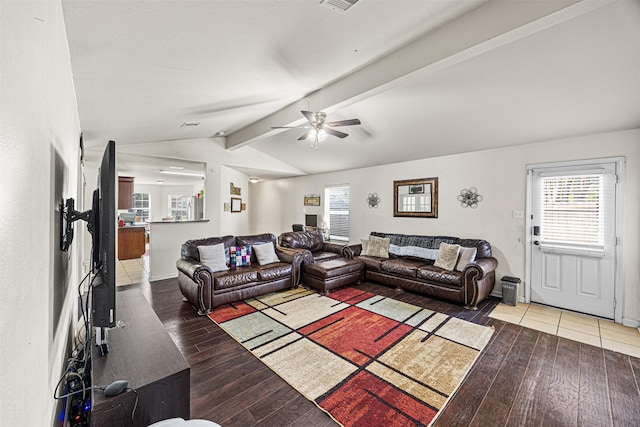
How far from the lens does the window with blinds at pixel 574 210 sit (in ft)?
11.7

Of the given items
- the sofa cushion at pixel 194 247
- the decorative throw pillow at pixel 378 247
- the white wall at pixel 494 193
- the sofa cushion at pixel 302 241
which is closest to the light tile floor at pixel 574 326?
the white wall at pixel 494 193

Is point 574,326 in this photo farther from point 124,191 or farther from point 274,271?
point 124,191

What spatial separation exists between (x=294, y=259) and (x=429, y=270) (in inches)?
85.2

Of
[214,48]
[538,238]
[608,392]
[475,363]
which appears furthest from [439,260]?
[214,48]

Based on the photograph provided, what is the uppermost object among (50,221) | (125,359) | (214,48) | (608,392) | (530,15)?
(530,15)

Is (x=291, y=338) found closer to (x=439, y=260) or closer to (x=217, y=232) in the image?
(x=439, y=260)

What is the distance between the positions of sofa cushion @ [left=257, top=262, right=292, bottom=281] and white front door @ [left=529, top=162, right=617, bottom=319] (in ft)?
12.3

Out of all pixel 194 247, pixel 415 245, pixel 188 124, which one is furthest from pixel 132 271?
pixel 415 245

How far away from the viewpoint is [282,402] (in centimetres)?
200

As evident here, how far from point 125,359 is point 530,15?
130 inches

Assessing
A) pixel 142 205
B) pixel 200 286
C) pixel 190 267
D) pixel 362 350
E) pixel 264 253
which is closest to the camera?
pixel 362 350

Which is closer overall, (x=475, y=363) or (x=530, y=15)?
(x=530, y=15)

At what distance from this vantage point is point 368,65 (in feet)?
9.40

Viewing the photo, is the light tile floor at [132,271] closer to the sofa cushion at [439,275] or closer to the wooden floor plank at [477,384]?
the sofa cushion at [439,275]
